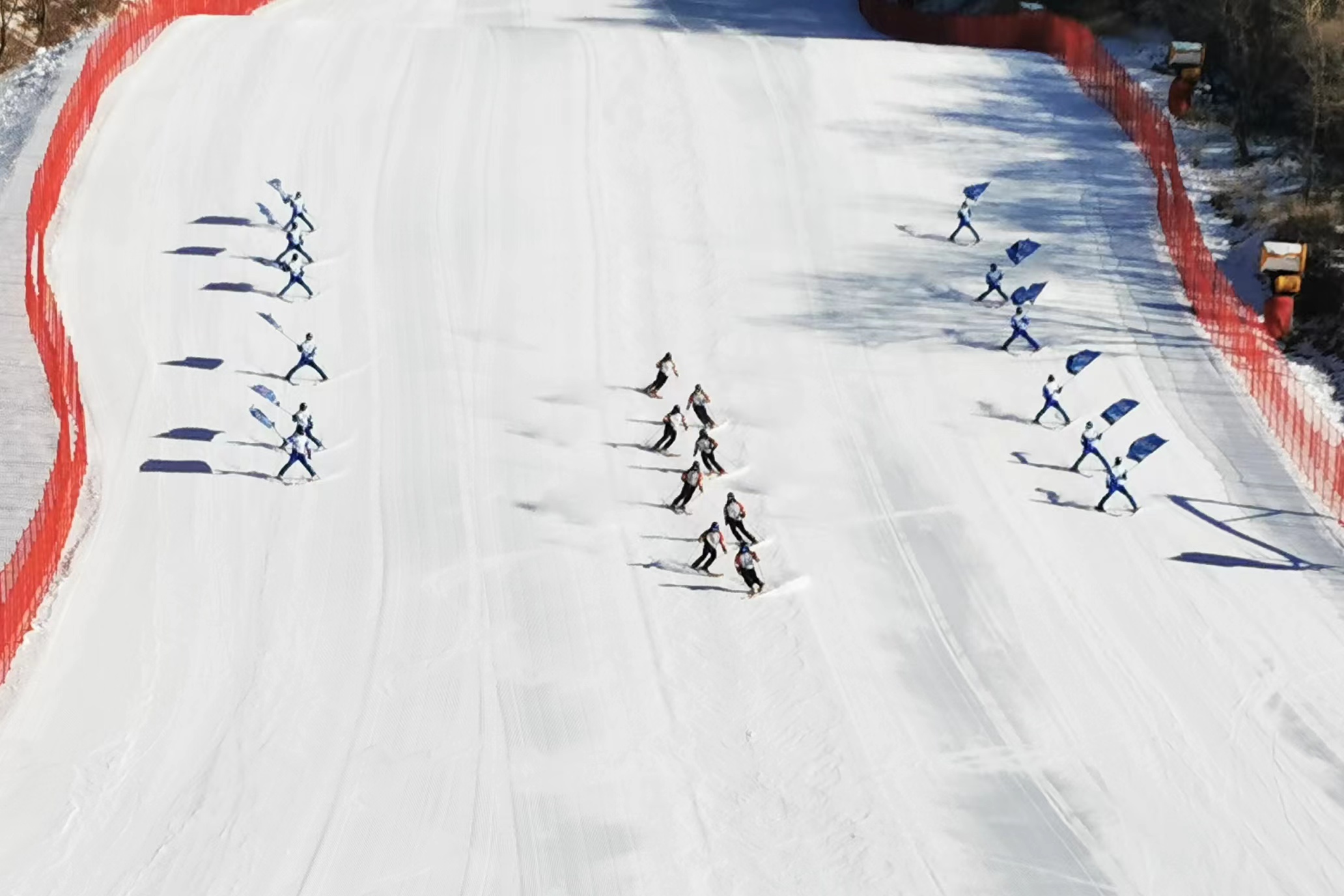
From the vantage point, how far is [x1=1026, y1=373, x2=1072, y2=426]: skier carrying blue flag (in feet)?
109

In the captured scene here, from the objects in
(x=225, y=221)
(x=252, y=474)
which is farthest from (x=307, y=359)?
(x=225, y=221)

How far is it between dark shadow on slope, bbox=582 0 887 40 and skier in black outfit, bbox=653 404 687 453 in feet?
77.8

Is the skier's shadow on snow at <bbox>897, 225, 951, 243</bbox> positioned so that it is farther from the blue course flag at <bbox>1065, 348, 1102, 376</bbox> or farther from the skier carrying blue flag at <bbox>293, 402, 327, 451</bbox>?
the skier carrying blue flag at <bbox>293, 402, 327, 451</bbox>

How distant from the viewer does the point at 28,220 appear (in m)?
37.5

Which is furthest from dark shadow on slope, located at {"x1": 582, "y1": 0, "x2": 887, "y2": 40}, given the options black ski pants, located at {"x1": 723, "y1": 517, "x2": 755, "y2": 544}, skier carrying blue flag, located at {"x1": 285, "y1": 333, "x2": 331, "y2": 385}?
black ski pants, located at {"x1": 723, "y1": 517, "x2": 755, "y2": 544}

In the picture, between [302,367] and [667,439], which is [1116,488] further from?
[302,367]

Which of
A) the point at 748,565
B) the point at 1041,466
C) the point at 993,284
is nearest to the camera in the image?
the point at 748,565

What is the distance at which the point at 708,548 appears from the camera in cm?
2909

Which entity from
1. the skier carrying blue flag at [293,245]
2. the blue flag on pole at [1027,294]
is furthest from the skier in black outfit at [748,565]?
the skier carrying blue flag at [293,245]

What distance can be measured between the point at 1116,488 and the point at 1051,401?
2.92 m

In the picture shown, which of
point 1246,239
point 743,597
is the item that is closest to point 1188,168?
point 1246,239

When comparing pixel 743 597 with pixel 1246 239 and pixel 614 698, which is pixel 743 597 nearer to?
pixel 614 698

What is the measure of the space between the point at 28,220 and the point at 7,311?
3015 millimetres

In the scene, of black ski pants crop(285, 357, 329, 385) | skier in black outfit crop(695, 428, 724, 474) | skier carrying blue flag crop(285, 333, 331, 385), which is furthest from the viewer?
black ski pants crop(285, 357, 329, 385)
